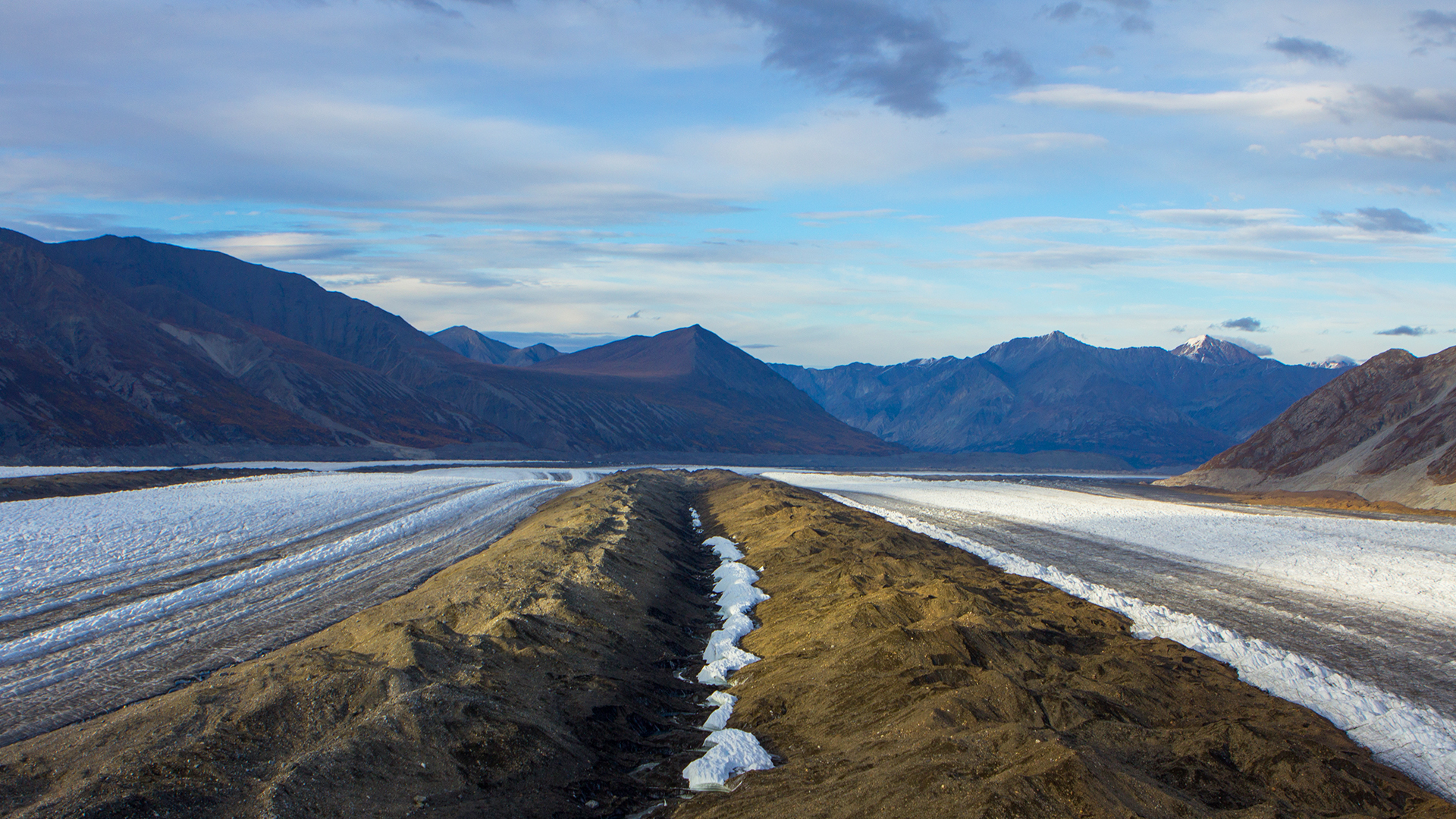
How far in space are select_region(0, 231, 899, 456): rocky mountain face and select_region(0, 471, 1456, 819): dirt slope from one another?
78.2m

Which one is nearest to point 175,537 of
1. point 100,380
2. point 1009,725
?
point 1009,725

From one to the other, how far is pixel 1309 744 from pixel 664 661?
32.2ft

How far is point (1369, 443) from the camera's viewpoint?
78.4m

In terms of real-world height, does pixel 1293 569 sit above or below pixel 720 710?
above

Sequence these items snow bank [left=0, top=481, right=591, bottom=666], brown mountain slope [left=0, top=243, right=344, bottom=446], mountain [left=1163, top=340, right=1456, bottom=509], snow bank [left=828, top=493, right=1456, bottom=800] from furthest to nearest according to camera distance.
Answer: brown mountain slope [left=0, top=243, right=344, bottom=446] → mountain [left=1163, top=340, right=1456, bottom=509] → snow bank [left=0, top=481, right=591, bottom=666] → snow bank [left=828, top=493, right=1456, bottom=800]

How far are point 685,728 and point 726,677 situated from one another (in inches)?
90.9

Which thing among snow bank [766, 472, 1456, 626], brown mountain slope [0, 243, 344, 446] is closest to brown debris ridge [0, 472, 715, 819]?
snow bank [766, 472, 1456, 626]

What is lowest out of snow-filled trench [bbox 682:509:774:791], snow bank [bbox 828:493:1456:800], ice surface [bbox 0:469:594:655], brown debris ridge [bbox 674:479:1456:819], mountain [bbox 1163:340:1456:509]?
ice surface [bbox 0:469:594:655]

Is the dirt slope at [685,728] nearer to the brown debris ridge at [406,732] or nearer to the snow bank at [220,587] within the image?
the brown debris ridge at [406,732]

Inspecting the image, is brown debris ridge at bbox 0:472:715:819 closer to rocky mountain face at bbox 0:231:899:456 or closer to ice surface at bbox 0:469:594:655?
ice surface at bbox 0:469:594:655

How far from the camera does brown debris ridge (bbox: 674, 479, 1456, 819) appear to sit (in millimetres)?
8508

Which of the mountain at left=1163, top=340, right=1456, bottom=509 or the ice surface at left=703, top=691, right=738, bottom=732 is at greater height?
the mountain at left=1163, top=340, right=1456, bottom=509

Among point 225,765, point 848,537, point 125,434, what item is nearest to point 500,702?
point 225,765

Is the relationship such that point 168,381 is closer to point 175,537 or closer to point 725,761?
point 175,537
